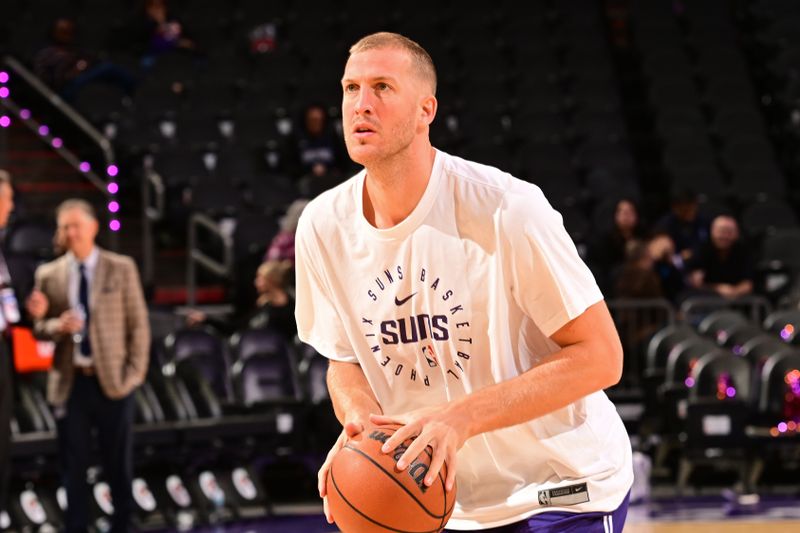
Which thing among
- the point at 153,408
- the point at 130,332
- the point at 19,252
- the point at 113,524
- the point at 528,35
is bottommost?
the point at 113,524

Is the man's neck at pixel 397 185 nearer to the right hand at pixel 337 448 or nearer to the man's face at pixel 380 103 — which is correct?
the man's face at pixel 380 103

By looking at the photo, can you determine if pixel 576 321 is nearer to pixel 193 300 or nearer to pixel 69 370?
pixel 69 370

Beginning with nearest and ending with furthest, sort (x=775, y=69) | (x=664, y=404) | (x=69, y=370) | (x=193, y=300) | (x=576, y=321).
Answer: (x=576, y=321) → (x=69, y=370) → (x=664, y=404) → (x=193, y=300) → (x=775, y=69)

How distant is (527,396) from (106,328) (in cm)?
509

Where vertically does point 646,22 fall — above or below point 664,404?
above

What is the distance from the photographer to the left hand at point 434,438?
2.71 m

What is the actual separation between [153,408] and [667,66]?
26.4 feet

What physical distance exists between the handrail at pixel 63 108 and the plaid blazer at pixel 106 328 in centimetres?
402

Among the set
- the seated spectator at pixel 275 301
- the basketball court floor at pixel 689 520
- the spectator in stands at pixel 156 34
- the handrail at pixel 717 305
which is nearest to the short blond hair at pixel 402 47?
the basketball court floor at pixel 689 520

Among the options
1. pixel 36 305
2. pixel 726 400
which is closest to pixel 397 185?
pixel 36 305

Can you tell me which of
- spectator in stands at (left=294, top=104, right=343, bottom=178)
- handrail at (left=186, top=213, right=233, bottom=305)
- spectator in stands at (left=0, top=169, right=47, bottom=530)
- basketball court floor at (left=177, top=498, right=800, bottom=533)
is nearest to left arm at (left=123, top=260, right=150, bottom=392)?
spectator in stands at (left=0, top=169, right=47, bottom=530)

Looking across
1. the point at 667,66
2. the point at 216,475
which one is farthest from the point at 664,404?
the point at 667,66

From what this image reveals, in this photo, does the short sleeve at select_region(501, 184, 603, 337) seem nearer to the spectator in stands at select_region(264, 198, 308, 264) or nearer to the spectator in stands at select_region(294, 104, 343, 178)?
the spectator in stands at select_region(264, 198, 308, 264)

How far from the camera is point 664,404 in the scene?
935 cm
